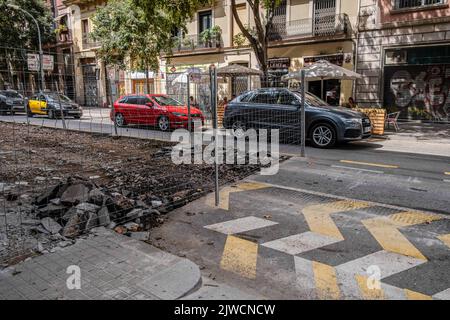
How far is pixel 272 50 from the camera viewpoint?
23078 millimetres

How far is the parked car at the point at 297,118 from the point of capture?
35.7 feet

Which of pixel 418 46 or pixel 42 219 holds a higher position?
pixel 418 46

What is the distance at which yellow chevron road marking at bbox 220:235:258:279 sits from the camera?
370 centimetres

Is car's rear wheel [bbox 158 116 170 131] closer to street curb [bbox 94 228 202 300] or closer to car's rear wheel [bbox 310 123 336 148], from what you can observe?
car's rear wheel [bbox 310 123 336 148]

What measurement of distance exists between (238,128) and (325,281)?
29.0 feet

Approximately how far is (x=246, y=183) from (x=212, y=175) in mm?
712

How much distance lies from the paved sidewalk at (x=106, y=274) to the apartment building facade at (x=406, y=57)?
59.0 feet

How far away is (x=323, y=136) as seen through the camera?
1124 centimetres

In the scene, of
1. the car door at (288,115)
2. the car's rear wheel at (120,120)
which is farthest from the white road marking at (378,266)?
the car's rear wheel at (120,120)

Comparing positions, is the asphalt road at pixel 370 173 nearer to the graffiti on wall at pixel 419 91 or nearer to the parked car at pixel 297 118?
the parked car at pixel 297 118

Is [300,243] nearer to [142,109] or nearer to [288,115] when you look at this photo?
[288,115]

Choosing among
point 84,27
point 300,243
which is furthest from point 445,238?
point 84,27

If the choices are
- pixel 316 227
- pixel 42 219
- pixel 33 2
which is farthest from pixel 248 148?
pixel 33 2

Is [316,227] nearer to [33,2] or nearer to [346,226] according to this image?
A: [346,226]
